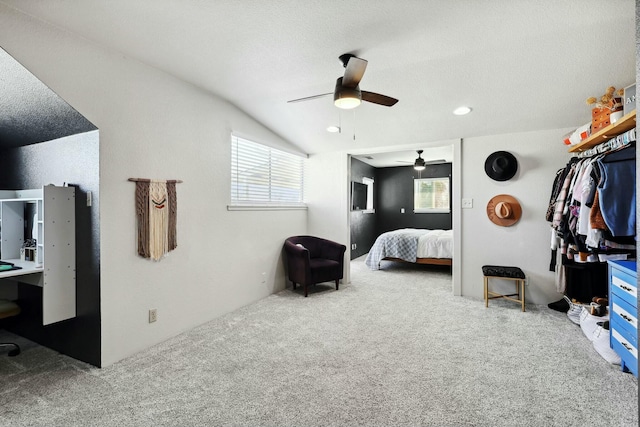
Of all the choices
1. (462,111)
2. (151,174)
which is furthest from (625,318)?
(151,174)

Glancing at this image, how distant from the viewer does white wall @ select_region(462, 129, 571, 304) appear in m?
3.73

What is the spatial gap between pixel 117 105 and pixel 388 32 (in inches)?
85.5

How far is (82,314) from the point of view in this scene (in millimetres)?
2391

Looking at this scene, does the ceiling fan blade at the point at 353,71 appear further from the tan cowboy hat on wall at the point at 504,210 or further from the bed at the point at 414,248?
the bed at the point at 414,248

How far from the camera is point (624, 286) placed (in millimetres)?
2121

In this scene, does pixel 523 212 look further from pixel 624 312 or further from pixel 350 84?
pixel 350 84

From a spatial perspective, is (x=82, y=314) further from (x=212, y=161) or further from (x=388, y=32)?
(x=388, y=32)

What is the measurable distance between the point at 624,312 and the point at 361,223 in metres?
5.54

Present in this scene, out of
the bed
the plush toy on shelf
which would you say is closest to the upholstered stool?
the bed

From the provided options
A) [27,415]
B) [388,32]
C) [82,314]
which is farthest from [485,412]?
[82,314]

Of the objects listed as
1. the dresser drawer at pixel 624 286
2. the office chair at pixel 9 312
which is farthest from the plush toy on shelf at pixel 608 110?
the office chair at pixel 9 312

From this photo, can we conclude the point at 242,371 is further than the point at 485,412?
Yes

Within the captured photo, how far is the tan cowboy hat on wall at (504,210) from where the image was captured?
3.85m

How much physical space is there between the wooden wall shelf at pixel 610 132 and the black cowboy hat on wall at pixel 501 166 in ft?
2.46
